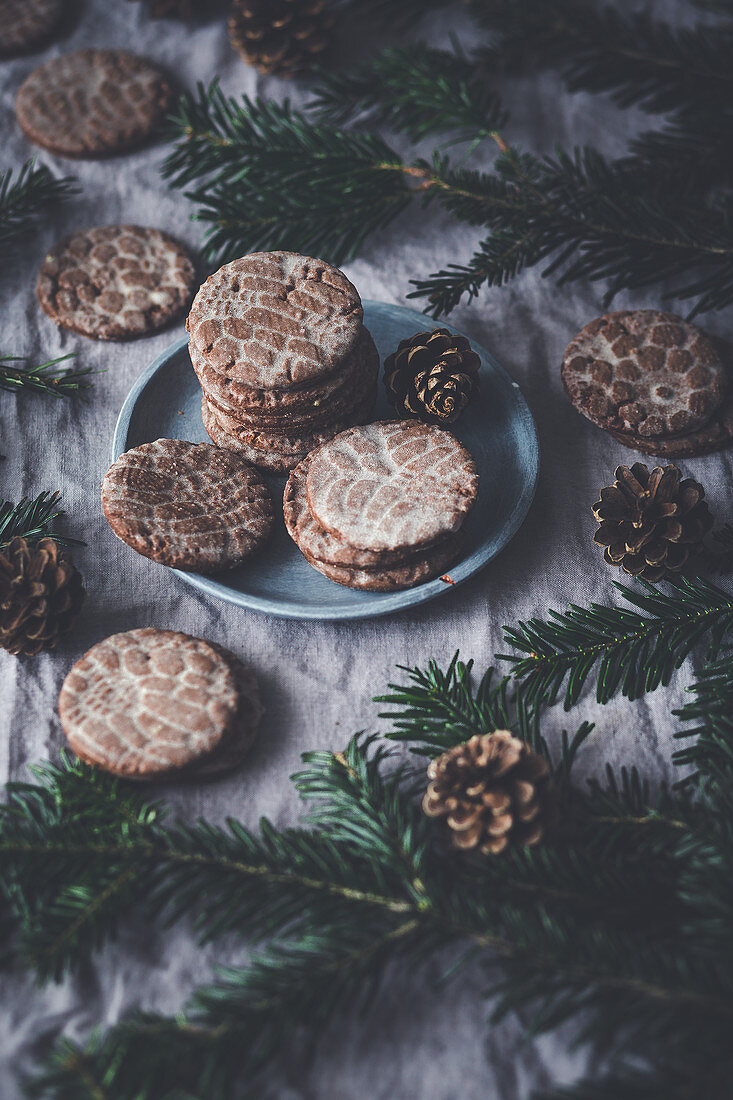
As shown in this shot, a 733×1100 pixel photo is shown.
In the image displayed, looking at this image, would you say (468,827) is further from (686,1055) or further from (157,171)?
(157,171)

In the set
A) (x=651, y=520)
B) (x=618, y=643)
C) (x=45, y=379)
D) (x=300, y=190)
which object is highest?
(x=300, y=190)

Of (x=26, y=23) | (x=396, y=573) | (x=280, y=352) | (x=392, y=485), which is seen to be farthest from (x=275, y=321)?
(x=26, y=23)

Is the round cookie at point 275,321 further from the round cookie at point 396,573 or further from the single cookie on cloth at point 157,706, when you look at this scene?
the single cookie on cloth at point 157,706

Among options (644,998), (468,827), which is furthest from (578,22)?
(644,998)

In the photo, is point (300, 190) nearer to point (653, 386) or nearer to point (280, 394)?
point (280, 394)

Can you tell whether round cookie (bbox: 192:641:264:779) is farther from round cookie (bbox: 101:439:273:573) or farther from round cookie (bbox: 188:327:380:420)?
round cookie (bbox: 188:327:380:420)

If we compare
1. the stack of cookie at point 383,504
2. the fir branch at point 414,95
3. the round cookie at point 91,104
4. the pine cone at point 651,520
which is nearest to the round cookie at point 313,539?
the stack of cookie at point 383,504
